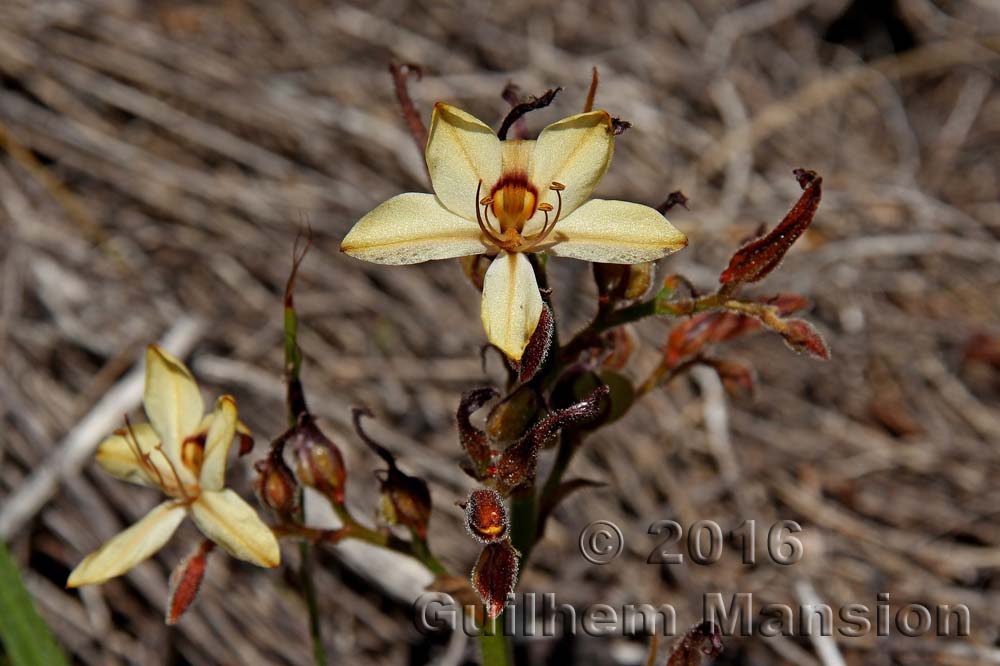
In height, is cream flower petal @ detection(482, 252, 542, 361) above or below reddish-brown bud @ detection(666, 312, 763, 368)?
above

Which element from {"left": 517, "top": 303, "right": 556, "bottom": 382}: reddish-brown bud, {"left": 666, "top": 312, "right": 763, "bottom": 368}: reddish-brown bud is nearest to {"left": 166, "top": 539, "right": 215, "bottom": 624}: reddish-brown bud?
{"left": 517, "top": 303, "right": 556, "bottom": 382}: reddish-brown bud

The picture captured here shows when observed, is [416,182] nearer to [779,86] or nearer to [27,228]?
[27,228]

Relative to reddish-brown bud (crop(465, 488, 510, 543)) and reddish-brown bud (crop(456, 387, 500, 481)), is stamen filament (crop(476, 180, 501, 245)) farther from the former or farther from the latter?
reddish-brown bud (crop(465, 488, 510, 543))

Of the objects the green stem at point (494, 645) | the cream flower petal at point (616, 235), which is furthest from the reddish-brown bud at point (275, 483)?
the cream flower petal at point (616, 235)

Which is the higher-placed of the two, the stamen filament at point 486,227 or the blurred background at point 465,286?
the stamen filament at point 486,227

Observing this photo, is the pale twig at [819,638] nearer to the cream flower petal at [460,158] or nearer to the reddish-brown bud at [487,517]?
the reddish-brown bud at [487,517]
